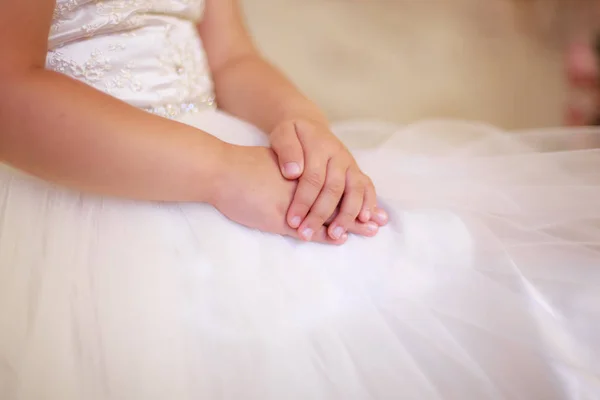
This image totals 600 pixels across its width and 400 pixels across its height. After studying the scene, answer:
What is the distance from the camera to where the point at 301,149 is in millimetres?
543

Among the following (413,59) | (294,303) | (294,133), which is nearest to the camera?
(294,303)

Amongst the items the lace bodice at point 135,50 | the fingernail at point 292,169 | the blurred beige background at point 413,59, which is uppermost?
the lace bodice at point 135,50

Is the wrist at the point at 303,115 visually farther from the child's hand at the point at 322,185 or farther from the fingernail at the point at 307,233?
the fingernail at the point at 307,233

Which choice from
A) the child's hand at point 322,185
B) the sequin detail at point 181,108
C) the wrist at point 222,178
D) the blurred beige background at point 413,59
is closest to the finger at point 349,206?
the child's hand at point 322,185

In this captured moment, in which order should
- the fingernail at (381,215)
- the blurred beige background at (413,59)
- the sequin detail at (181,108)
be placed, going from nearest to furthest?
the fingernail at (381,215) → the sequin detail at (181,108) → the blurred beige background at (413,59)

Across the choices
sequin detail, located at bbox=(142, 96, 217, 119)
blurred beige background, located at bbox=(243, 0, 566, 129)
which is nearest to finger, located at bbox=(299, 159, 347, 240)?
sequin detail, located at bbox=(142, 96, 217, 119)

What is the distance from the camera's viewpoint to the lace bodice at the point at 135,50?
1.83 ft

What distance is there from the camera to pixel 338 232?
49cm

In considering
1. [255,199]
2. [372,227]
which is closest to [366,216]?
[372,227]

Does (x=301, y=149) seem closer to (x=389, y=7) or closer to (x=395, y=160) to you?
(x=395, y=160)

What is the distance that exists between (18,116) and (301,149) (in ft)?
0.89

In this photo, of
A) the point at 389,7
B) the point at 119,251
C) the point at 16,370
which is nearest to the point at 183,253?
the point at 119,251

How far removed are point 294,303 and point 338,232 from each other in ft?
0.29

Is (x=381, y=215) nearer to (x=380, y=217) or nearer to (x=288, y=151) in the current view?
(x=380, y=217)
